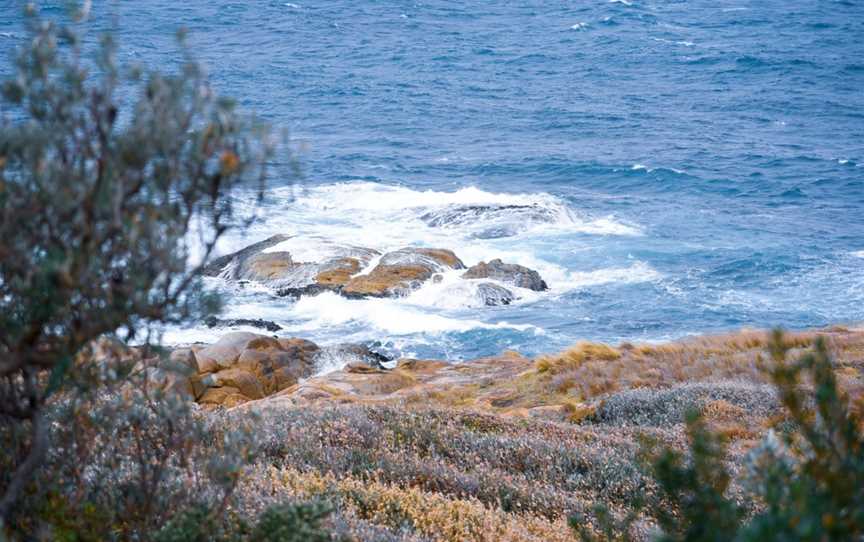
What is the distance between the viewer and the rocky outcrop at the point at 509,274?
28359mm

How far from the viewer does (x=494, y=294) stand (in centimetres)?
2762

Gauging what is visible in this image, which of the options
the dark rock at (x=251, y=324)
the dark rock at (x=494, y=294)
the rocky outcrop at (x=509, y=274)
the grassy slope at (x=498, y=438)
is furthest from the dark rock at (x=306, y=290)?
the grassy slope at (x=498, y=438)

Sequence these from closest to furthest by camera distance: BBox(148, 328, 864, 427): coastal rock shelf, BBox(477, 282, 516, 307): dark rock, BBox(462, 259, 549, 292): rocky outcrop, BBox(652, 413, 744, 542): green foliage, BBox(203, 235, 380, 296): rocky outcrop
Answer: BBox(652, 413, 744, 542): green foliage < BBox(148, 328, 864, 427): coastal rock shelf < BBox(477, 282, 516, 307): dark rock < BBox(203, 235, 380, 296): rocky outcrop < BBox(462, 259, 549, 292): rocky outcrop

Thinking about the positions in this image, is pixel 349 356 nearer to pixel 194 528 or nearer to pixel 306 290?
pixel 306 290

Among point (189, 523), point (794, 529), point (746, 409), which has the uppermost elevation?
point (794, 529)

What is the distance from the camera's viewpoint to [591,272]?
29.8 m

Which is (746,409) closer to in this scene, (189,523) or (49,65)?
(189,523)

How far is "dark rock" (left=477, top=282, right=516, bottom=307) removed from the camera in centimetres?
2741

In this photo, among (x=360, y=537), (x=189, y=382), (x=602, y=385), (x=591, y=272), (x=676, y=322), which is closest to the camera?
(x=360, y=537)

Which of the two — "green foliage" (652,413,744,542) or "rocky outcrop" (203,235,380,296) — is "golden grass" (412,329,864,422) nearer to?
"green foliage" (652,413,744,542)

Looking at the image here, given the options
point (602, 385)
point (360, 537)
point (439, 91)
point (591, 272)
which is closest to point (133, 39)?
point (439, 91)

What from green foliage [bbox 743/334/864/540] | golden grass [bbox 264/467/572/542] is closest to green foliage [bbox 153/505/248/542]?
golden grass [bbox 264/467/572/542]

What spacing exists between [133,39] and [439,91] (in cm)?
2243

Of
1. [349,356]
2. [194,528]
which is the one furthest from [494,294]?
[194,528]
